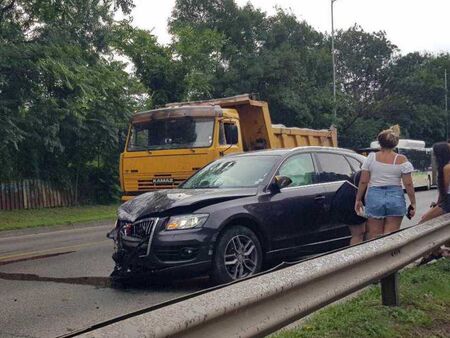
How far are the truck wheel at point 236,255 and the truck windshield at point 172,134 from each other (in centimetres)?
666

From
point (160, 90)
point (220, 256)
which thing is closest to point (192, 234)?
point (220, 256)

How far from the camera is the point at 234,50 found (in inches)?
1576

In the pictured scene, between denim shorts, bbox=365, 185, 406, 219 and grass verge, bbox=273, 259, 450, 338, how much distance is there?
956 mm

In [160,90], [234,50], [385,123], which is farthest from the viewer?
[385,123]

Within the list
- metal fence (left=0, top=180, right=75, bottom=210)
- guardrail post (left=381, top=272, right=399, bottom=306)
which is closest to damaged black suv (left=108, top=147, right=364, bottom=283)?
guardrail post (left=381, top=272, right=399, bottom=306)

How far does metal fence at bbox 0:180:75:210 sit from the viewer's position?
21703 millimetres

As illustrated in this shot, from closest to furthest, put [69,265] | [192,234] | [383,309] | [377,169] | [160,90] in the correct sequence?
[383,309] → [192,234] → [377,169] → [69,265] → [160,90]

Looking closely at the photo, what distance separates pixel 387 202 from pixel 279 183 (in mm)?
1317

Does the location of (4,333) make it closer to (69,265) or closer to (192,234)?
(192,234)

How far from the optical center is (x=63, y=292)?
749 centimetres

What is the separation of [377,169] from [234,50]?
109 ft

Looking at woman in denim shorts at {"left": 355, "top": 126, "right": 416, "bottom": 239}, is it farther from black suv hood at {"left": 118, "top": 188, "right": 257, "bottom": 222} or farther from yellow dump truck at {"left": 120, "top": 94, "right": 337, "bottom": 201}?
yellow dump truck at {"left": 120, "top": 94, "right": 337, "bottom": 201}

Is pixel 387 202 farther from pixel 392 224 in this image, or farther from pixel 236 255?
pixel 236 255

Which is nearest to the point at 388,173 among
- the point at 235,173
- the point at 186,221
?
the point at 235,173
